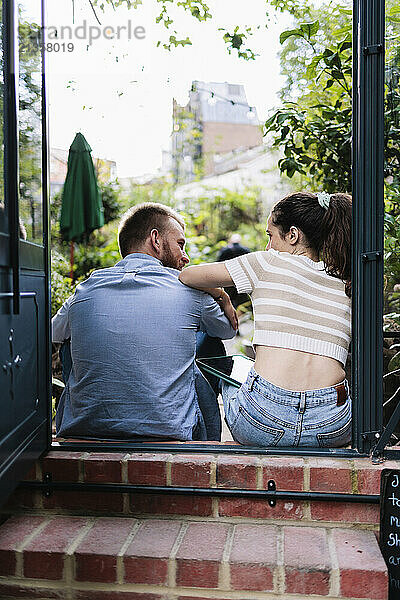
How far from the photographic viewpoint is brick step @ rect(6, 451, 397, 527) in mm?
1926

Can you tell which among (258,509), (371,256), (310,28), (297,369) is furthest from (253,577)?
(310,28)

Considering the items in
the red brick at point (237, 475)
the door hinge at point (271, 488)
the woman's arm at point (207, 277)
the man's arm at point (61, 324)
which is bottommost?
the door hinge at point (271, 488)

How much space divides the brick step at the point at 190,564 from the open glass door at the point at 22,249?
0.24 meters

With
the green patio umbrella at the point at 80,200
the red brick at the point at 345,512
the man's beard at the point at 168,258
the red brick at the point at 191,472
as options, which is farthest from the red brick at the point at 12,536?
the green patio umbrella at the point at 80,200

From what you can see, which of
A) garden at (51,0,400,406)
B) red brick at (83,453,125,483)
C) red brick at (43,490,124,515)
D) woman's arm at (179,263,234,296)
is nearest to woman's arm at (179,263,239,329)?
woman's arm at (179,263,234,296)

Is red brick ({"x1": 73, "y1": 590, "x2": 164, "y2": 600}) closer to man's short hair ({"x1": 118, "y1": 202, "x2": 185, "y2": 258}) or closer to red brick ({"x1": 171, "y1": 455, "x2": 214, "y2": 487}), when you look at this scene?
red brick ({"x1": 171, "y1": 455, "x2": 214, "y2": 487})

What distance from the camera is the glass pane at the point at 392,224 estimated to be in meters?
2.01

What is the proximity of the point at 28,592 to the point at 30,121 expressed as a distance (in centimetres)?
123

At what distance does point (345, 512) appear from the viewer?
193 cm

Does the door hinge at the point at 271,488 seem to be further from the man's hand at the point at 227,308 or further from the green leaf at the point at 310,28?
the green leaf at the point at 310,28

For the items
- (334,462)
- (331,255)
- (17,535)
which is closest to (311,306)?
(331,255)

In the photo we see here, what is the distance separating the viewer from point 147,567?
1.77m

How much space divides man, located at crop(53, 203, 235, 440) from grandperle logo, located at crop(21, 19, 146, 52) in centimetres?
147

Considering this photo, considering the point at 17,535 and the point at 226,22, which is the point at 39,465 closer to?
the point at 17,535
